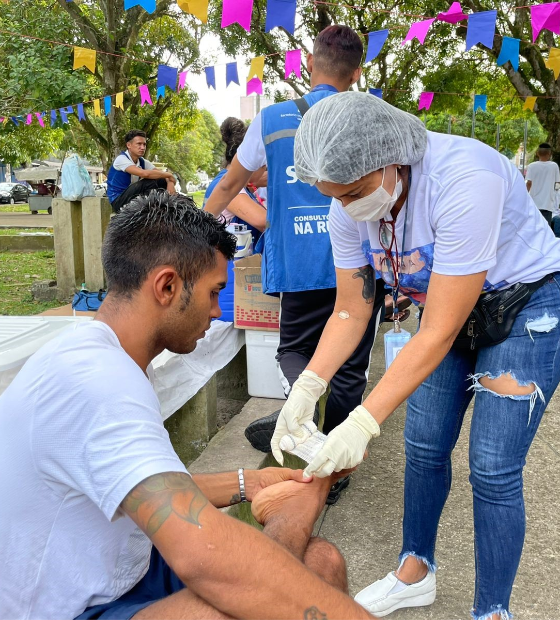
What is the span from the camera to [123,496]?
102 cm

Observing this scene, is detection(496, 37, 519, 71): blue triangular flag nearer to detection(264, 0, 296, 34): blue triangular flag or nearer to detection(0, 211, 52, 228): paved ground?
detection(264, 0, 296, 34): blue triangular flag

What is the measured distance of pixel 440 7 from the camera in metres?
10.2

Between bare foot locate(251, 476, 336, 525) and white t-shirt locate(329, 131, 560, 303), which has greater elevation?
white t-shirt locate(329, 131, 560, 303)

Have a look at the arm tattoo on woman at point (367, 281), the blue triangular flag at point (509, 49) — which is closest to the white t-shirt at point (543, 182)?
the blue triangular flag at point (509, 49)

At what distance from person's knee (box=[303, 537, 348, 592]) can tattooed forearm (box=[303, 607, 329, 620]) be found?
0.89 feet

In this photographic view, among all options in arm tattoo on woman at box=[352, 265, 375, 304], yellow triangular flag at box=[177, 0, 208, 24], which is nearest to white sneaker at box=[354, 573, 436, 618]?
arm tattoo on woman at box=[352, 265, 375, 304]

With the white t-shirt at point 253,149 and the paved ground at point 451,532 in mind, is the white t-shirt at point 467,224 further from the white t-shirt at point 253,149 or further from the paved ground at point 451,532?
the paved ground at point 451,532

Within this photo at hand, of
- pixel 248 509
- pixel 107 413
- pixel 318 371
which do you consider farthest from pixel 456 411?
pixel 107 413

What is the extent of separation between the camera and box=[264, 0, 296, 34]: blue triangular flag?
4.91 m

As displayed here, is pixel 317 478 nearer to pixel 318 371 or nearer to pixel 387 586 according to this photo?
pixel 318 371

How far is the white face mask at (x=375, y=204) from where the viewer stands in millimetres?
1677

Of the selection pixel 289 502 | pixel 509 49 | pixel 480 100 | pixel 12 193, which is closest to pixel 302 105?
pixel 289 502

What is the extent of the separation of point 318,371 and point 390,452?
1559 millimetres

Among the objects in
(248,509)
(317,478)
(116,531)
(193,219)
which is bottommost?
(248,509)
